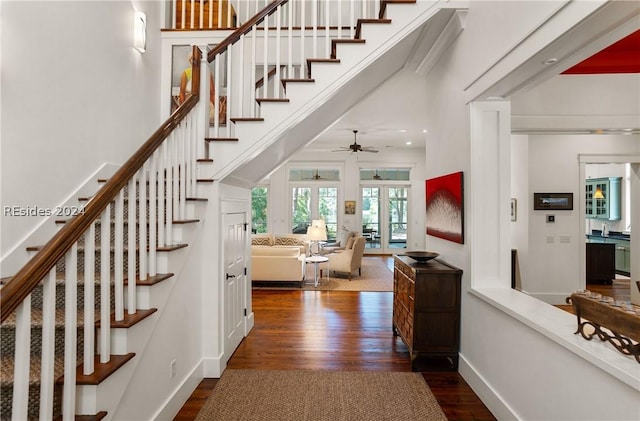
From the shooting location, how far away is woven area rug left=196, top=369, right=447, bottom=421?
2375 millimetres

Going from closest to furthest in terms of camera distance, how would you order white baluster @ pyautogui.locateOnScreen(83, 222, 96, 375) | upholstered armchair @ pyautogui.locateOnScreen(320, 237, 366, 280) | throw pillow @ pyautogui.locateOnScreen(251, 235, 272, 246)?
1. white baluster @ pyautogui.locateOnScreen(83, 222, 96, 375)
2. upholstered armchair @ pyautogui.locateOnScreen(320, 237, 366, 280)
3. throw pillow @ pyautogui.locateOnScreen(251, 235, 272, 246)

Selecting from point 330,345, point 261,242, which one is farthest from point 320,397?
point 261,242

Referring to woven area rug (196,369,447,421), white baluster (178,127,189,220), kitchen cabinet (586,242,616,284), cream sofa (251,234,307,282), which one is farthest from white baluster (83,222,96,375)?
kitchen cabinet (586,242,616,284)

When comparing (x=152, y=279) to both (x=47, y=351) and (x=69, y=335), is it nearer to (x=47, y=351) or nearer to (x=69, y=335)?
(x=69, y=335)

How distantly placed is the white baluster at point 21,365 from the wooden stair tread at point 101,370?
38 cm

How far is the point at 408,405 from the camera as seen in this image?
2484 millimetres

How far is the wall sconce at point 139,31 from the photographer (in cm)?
357

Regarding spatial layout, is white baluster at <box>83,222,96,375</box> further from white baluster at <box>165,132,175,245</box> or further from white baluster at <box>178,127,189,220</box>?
white baluster at <box>178,127,189,220</box>

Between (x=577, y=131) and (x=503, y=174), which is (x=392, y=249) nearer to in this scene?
(x=577, y=131)

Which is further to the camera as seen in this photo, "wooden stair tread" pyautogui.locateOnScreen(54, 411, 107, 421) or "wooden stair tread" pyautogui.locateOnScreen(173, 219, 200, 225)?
"wooden stair tread" pyautogui.locateOnScreen(173, 219, 200, 225)

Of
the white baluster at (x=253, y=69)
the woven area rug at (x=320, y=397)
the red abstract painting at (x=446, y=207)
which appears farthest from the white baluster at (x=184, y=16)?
the woven area rug at (x=320, y=397)

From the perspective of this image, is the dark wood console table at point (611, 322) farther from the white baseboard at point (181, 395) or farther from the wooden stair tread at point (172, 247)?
the white baseboard at point (181, 395)

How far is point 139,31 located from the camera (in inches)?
142

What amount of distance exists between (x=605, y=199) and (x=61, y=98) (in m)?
10.8
